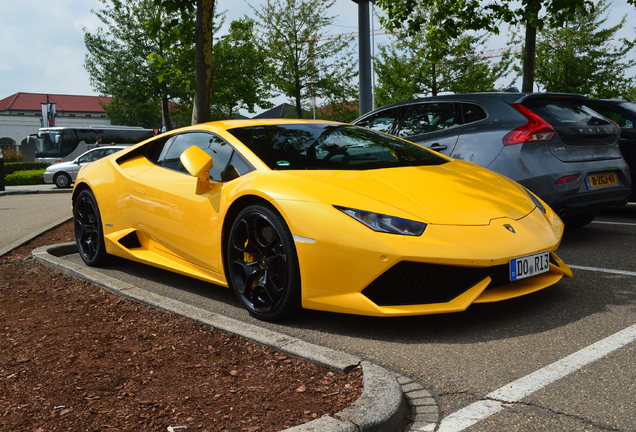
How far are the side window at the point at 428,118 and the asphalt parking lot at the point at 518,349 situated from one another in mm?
2169

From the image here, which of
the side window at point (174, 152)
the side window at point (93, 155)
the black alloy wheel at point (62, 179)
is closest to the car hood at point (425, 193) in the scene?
the side window at point (174, 152)

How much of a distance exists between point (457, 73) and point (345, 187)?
80.3 feet

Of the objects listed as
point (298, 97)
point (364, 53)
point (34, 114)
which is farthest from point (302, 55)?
point (34, 114)

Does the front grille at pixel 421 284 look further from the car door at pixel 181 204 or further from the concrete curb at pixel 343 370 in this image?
the car door at pixel 181 204

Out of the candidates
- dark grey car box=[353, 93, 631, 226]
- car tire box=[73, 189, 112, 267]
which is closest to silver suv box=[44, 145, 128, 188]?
car tire box=[73, 189, 112, 267]

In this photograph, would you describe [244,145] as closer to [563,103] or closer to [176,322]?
[176,322]

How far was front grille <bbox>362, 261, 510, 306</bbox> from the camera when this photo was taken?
3.57 metres

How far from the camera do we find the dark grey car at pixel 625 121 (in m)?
7.71

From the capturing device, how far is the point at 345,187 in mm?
3883

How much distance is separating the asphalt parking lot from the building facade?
73.9 m

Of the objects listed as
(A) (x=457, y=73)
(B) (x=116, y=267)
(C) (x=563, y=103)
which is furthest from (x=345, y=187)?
(A) (x=457, y=73)

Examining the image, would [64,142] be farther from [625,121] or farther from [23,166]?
[625,121]

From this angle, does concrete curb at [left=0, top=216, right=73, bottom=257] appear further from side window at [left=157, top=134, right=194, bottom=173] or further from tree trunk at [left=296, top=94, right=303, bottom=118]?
tree trunk at [left=296, top=94, right=303, bottom=118]

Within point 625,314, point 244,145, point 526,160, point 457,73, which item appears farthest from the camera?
point 457,73
